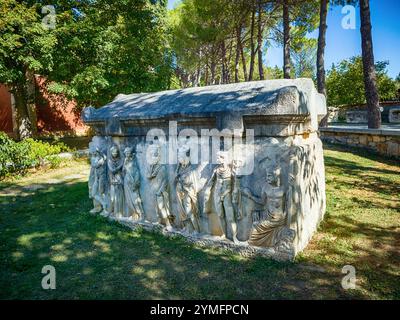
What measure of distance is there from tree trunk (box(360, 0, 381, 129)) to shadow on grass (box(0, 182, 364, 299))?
29.6 ft

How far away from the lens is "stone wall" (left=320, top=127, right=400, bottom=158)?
9.55 m

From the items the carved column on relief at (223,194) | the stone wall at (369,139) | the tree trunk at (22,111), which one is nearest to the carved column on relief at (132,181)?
the carved column on relief at (223,194)

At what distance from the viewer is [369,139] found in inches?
423

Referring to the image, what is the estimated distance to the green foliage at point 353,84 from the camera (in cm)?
2472

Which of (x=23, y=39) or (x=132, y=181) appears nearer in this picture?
(x=132, y=181)

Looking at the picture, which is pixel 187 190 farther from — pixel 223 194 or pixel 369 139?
pixel 369 139

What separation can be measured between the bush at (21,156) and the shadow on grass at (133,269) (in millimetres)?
4953

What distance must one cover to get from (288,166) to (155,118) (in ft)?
6.53

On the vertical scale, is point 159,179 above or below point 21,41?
below

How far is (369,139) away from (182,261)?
936cm

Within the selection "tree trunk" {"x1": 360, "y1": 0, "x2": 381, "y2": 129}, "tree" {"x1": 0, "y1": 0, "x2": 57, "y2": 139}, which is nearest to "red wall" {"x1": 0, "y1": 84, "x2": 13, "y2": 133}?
"tree" {"x1": 0, "y1": 0, "x2": 57, "y2": 139}

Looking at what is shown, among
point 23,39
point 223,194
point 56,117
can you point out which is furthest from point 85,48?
point 223,194

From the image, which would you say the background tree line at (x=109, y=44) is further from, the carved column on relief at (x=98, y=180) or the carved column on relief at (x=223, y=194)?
the carved column on relief at (x=223, y=194)
